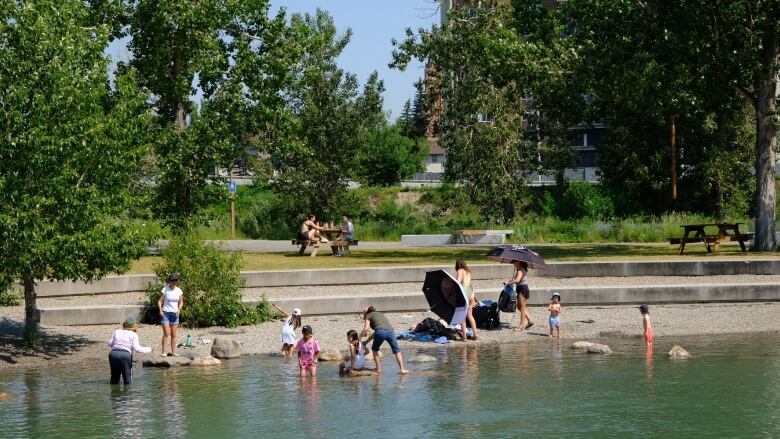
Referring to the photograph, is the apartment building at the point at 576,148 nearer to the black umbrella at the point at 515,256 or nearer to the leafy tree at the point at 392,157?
the leafy tree at the point at 392,157

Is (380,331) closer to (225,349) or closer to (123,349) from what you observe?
(225,349)

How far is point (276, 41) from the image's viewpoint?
4138cm

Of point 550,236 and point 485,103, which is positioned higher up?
point 485,103

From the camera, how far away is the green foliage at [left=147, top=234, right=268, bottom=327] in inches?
1101

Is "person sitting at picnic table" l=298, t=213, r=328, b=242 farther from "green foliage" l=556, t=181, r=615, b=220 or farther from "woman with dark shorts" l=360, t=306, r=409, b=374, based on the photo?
"green foliage" l=556, t=181, r=615, b=220

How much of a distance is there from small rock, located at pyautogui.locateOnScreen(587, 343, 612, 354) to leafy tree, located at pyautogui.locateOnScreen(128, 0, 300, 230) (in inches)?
721

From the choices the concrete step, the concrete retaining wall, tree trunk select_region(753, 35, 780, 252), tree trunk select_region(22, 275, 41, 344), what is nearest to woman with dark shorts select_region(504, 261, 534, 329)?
the concrete step

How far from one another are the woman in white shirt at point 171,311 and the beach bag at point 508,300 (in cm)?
767

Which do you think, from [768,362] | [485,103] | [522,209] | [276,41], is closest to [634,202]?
[522,209]

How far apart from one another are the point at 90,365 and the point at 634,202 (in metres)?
44.1

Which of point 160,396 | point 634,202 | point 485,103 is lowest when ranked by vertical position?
point 160,396

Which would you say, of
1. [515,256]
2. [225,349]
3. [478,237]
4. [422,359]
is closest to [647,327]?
[515,256]

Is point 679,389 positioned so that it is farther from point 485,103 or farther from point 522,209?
point 522,209

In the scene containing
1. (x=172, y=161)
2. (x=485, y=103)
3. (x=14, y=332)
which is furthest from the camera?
(x=485, y=103)
